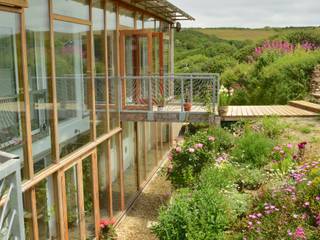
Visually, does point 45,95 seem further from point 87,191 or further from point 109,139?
point 109,139

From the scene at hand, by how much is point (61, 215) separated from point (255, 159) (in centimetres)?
381

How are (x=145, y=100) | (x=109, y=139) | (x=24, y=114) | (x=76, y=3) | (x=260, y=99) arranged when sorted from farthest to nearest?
(x=260, y=99) < (x=145, y=100) < (x=109, y=139) < (x=76, y=3) < (x=24, y=114)

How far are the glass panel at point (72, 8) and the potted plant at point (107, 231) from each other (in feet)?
14.6

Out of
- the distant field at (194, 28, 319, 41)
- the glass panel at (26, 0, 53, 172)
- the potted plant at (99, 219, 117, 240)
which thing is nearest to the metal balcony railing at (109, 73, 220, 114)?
the potted plant at (99, 219, 117, 240)

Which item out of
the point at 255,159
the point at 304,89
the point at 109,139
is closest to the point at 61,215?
the point at 109,139

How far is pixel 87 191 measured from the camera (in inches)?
330

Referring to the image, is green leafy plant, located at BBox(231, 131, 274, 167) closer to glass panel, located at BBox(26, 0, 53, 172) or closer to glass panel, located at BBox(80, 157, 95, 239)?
glass panel, located at BBox(80, 157, 95, 239)

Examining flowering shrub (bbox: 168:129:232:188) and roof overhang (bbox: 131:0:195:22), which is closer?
flowering shrub (bbox: 168:129:232:188)

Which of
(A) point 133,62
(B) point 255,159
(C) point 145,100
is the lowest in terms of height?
(B) point 255,159

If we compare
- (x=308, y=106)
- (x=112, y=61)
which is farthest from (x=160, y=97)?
(x=308, y=106)

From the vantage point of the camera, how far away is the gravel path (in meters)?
9.45

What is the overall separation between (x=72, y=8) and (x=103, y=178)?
12.8ft

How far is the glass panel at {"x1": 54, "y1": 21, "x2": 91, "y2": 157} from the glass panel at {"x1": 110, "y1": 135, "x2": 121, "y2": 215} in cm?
178

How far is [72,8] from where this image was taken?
737cm
